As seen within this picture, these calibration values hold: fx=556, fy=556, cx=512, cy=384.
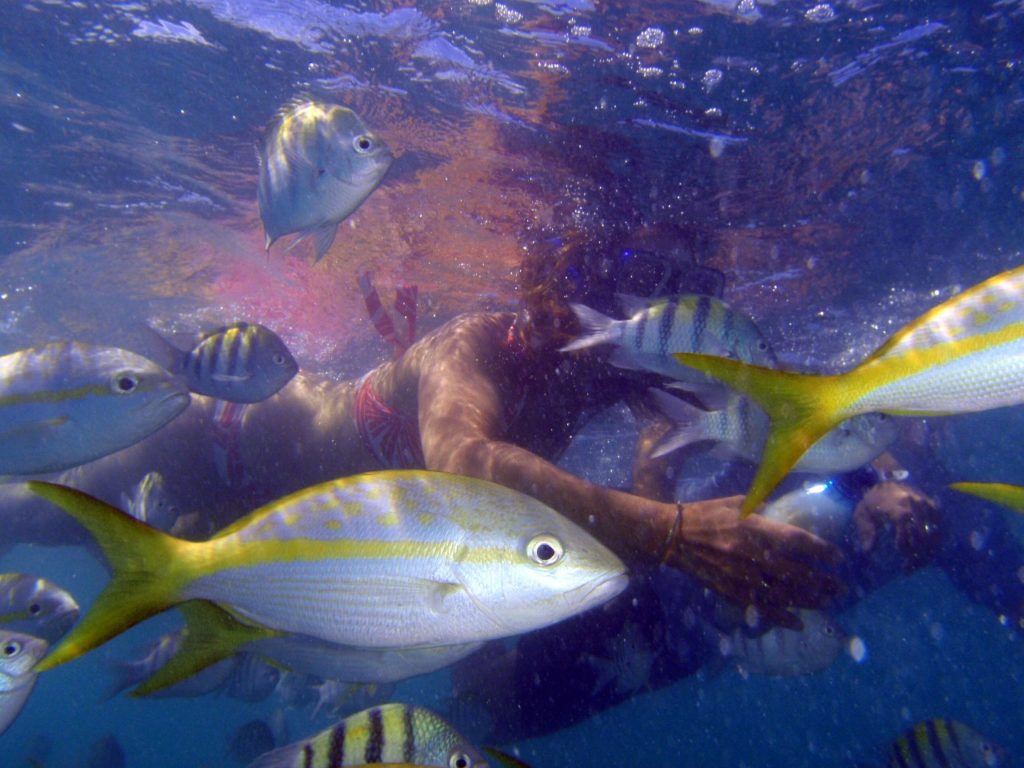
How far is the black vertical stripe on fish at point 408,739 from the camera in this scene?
278 centimetres

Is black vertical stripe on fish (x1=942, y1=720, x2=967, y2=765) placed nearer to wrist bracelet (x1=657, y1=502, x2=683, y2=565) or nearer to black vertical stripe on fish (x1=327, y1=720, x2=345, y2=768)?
wrist bracelet (x1=657, y1=502, x2=683, y2=565)

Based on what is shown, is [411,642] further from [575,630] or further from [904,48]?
[904,48]

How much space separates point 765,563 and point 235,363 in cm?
371

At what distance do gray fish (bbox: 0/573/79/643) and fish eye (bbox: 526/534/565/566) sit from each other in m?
5.89

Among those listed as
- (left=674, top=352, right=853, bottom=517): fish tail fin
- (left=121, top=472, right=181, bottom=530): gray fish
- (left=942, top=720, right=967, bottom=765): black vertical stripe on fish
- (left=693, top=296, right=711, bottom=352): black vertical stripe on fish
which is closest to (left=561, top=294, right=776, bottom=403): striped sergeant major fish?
(left=693, top=296, right=711, bottom=352): black vertical stripe on fish

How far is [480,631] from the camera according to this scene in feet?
5.58

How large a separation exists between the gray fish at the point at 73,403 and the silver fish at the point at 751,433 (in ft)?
10.2

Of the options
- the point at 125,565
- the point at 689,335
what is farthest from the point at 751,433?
the point at 125,565

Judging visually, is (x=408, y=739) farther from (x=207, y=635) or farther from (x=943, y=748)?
(x=943, y=748)

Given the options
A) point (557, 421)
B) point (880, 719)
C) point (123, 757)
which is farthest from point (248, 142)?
point (880, 719)

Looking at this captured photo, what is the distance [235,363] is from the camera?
4121 millimetres

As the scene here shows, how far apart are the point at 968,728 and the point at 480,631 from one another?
7.04 m

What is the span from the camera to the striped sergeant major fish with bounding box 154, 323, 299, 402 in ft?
13.5

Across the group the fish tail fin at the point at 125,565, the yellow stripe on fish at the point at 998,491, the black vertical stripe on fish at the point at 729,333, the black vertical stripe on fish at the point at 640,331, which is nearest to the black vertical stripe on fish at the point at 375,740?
the fish tail fin at the point at 125,565
